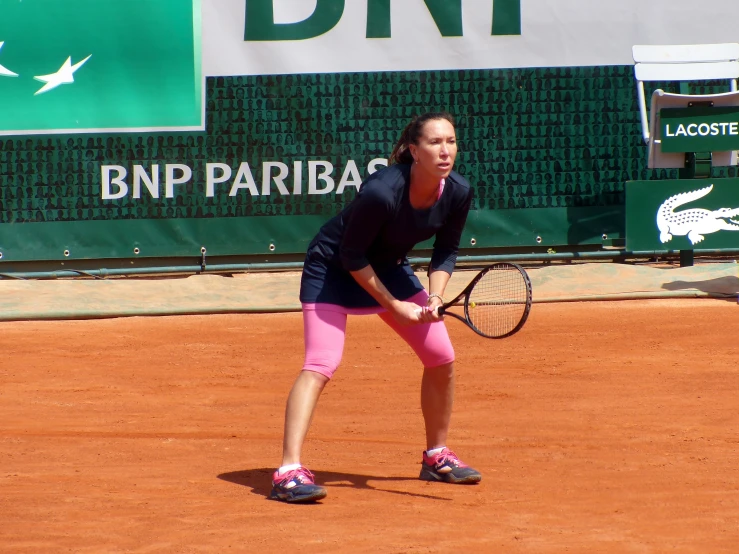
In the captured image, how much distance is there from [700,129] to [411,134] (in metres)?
5.79

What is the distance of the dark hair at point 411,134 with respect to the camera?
4.23 m

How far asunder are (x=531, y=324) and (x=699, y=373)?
1.52 m

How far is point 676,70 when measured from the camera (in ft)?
31.8

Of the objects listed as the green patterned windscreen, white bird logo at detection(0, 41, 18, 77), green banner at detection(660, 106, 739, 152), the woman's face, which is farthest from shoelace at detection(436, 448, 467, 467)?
white bird logo at detection(0, 41, 18, 77)

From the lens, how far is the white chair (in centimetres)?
948

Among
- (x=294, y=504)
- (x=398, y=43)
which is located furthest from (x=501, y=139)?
(x=294, y=504)

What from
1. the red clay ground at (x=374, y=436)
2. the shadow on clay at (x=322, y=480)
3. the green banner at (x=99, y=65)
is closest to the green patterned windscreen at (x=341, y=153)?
the green banner at (x=99, y=65)

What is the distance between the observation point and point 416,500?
4.30 metres

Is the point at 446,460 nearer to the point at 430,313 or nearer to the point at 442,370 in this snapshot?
the point at 442,370

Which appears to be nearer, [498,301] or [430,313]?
[430,313]

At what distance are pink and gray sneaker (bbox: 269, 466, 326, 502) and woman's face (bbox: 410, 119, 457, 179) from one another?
127 cm

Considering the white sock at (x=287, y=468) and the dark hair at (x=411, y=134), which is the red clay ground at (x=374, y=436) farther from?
the dark hair at (x=411, y=134)

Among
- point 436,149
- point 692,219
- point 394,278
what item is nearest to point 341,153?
point 692,219

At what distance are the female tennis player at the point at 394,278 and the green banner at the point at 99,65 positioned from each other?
5948mm
